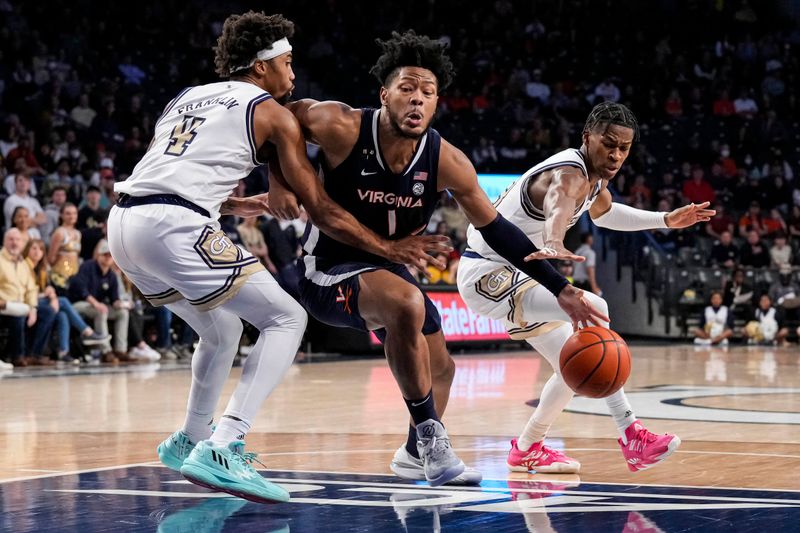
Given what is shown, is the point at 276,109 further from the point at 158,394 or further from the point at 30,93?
the point at 30,93

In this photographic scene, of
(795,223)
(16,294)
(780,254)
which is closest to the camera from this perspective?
(16,294)

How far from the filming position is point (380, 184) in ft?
17.1

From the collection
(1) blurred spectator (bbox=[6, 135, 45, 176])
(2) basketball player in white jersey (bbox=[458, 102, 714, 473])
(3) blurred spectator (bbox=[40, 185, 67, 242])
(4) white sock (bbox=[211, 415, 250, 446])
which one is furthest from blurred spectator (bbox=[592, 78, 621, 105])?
(4) white sock (bbox=[211, 415, 250, 446])

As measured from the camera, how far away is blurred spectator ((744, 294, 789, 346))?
19344mm

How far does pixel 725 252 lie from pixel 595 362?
1586 centimetres

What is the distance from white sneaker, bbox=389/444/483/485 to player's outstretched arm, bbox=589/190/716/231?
189 centimetres

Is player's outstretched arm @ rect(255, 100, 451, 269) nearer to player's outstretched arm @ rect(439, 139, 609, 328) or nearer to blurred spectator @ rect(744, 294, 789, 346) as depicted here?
player's outstretched arm @ rect(439, 139, 609, 328)

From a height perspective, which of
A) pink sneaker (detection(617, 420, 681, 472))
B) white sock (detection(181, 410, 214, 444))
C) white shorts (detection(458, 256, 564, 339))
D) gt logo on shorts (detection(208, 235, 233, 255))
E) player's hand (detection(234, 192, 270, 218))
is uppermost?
player's hand (detection(234, 192, 270, 218))

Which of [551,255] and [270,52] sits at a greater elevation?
[270,52]

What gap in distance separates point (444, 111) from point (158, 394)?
1458 cm

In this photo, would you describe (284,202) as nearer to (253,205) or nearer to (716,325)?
(253,205)

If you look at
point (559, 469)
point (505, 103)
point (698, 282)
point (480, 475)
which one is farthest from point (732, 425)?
point (505, 103)

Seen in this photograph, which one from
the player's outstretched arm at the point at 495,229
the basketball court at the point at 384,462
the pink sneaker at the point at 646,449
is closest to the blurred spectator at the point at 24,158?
the basketball court at the point at 384,462

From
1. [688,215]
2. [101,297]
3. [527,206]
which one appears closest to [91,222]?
[101,297]
